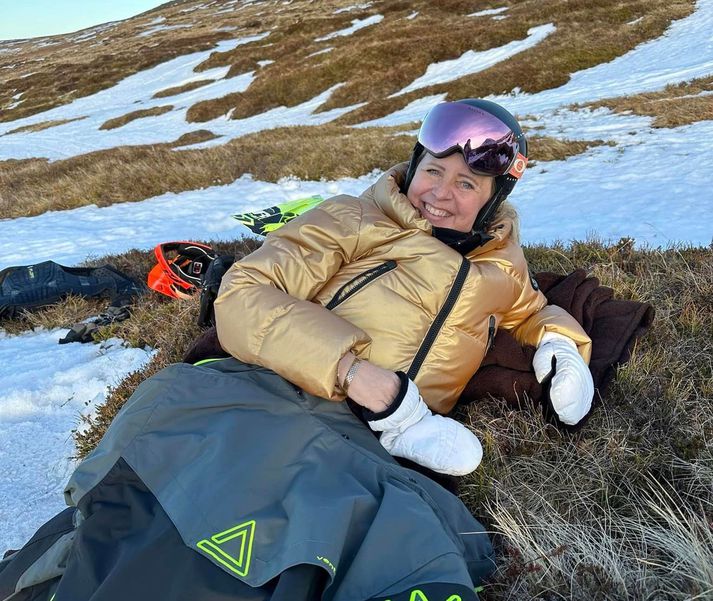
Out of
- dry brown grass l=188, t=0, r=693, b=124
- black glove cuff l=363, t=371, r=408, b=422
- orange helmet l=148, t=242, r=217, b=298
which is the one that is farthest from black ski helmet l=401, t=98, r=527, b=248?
dry brown grass l=188, t=0, r=693, b=124

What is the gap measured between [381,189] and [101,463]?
204 cm

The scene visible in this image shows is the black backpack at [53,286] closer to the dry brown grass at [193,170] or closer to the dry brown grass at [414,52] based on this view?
the dry brown grass at [193,170]

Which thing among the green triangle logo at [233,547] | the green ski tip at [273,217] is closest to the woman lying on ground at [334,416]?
the green triangle logo at [233,547]

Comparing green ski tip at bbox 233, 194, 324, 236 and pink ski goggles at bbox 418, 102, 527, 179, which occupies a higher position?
pink ski goggles at bbox 418, 102, 527, 179

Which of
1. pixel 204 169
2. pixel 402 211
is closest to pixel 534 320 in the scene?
pixel 402 211

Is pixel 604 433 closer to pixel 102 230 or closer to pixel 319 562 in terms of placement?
pixel 319 562

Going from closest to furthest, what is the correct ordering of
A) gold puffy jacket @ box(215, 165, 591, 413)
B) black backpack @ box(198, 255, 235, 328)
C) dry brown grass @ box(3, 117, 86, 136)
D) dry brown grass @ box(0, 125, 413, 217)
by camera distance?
gold puffy jacket @ box(215, 165, 591, 413) → black backpack @ box(198, 255, 235, 328) → dry brown grass @ box(0, 125, 413, 217) → dry brown grass @ box(3, 117, 86, 136)

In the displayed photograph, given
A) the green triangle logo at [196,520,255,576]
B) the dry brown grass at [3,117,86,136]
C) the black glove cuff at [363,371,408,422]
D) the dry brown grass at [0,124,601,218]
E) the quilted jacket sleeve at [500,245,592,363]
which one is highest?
the dry brown grass at [3,117,86,136]

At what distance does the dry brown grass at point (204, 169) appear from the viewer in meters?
11.0

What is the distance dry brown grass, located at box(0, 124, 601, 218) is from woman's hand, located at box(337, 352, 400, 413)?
888cm

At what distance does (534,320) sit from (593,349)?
455 millimetres

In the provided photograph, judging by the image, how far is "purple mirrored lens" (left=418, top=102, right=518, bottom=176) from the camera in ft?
9.94

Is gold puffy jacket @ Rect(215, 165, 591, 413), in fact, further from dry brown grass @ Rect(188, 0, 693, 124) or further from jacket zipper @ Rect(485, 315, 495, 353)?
dry brown grass @ Rect(188, 0, 693, 124)

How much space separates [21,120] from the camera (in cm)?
3609
